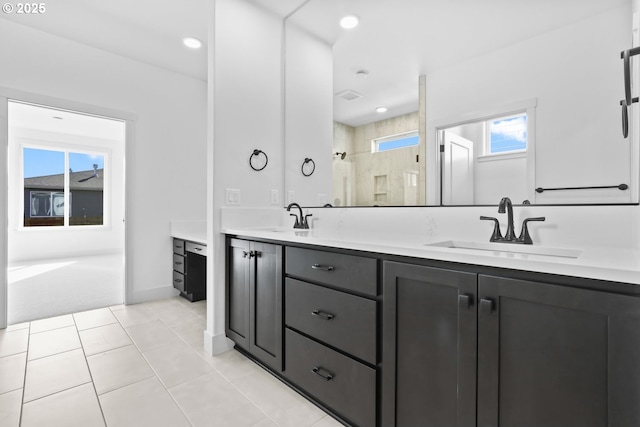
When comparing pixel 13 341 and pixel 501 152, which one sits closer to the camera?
pixel 501 152

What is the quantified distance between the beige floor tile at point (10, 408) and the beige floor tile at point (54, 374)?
4cm

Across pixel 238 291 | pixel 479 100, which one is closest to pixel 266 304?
pixel 238 291

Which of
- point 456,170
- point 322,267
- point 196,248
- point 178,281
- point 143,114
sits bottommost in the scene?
point 178,281

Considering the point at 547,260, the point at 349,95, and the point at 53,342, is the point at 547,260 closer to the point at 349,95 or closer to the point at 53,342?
the point at 349,95

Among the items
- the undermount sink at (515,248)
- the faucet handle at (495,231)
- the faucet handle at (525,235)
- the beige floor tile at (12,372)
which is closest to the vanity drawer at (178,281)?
the beige floor tile at (12,372)

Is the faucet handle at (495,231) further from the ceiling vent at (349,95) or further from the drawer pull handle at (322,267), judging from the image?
the ceiling vent at (349,95)

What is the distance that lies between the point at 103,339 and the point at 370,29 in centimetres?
312

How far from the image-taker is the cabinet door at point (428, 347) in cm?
97

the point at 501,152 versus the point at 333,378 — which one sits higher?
the point at 501,152

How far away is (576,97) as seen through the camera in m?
1.19

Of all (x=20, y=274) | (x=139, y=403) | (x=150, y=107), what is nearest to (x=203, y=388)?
(x=139, y=403)

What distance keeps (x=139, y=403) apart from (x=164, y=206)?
239cm

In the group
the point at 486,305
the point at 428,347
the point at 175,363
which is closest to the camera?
the point at 486,305

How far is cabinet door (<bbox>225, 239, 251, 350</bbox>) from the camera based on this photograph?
199cm
